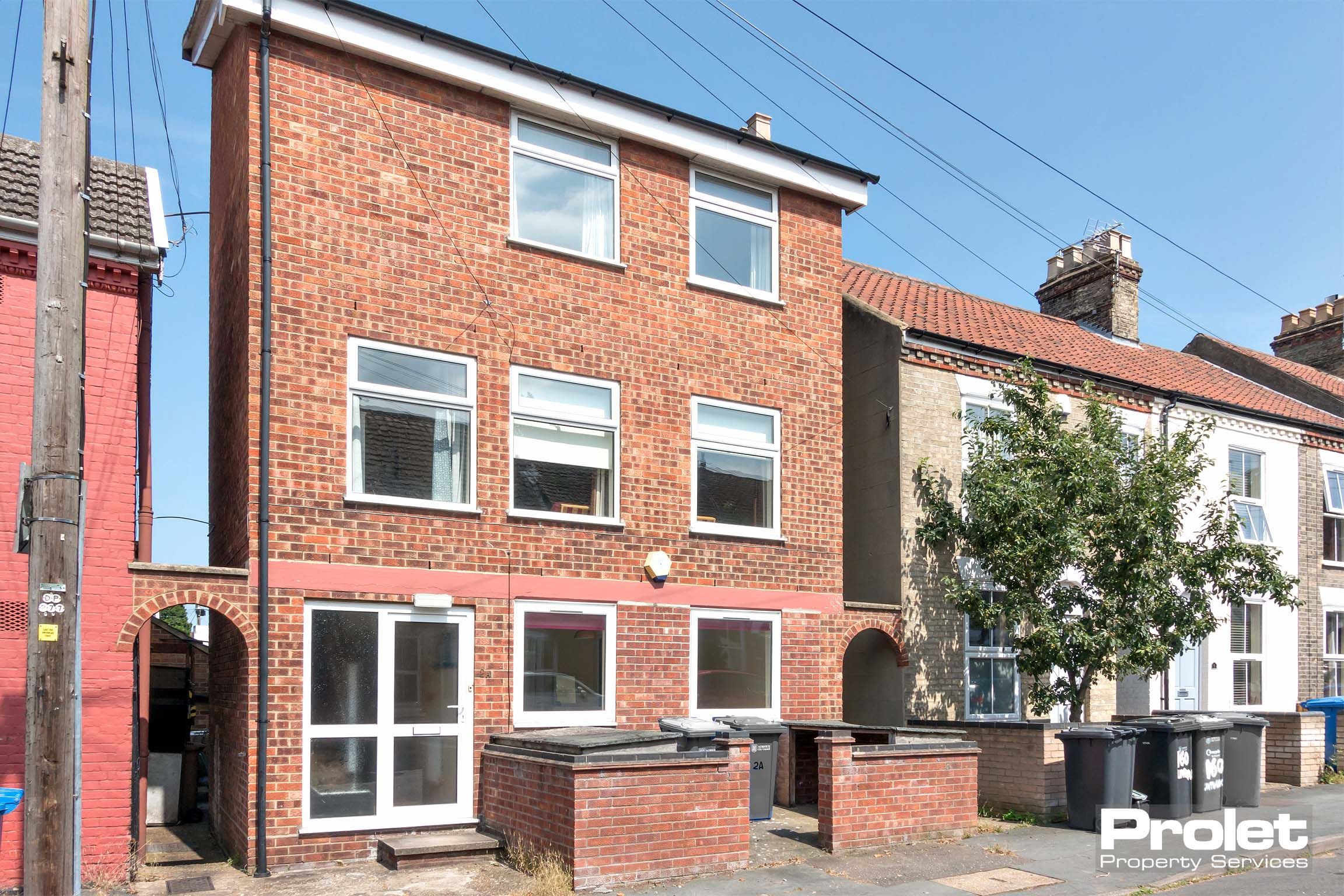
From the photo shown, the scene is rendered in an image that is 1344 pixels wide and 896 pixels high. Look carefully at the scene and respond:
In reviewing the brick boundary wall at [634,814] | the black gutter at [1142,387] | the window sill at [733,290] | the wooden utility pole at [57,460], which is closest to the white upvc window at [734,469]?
the window sill at [733,290]

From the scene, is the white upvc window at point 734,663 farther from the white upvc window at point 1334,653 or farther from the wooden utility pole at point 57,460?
the white upvc window at point 1334,653

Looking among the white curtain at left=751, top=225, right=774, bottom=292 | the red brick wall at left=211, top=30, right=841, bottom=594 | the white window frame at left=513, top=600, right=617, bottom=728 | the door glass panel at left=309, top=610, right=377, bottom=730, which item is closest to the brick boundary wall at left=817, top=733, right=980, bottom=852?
the white window frame at left=513, top=600, right=617, bottom=728

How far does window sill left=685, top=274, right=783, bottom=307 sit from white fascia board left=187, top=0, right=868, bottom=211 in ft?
4.71

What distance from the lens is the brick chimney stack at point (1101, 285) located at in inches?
918

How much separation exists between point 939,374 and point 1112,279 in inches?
347

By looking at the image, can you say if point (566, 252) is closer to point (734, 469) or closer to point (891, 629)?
point (734, 469)

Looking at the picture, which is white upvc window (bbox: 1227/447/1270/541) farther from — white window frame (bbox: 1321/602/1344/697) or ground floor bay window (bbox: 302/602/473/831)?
ground floor bay window (bbox: 302/602/473/831)

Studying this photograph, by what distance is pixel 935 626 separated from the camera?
15.8 metres

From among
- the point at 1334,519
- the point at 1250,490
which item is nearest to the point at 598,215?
the point at 1250,490

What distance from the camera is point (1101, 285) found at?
2355cm

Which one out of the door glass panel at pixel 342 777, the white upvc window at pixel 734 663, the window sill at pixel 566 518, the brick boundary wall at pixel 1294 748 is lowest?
→ the brick boundary wall at pixel 1294 748

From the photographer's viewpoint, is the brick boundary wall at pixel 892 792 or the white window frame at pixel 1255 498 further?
the white window frame at pixel 1255 498

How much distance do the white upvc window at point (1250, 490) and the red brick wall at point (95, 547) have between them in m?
17.9

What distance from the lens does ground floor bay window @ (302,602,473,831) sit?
35.0ft
